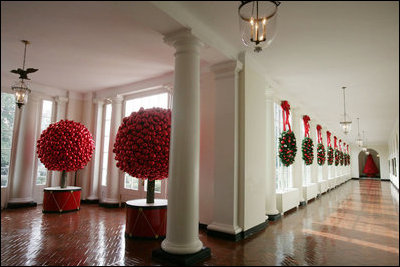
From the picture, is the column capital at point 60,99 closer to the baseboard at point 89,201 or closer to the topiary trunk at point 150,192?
the baseboard at point 89,201

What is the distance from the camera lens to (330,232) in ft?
19.5

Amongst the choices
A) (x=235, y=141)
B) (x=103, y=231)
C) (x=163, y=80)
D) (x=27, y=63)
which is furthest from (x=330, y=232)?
(x=27, y=63)

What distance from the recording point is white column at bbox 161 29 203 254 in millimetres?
4162

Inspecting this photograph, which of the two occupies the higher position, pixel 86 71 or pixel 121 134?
pixel 86 71

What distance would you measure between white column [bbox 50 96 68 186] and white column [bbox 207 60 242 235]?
6.26 m

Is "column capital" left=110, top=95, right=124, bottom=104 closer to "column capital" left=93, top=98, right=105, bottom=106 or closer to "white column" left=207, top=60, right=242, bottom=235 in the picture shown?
"column capital" left=93, top=98, right=105, bottom=106

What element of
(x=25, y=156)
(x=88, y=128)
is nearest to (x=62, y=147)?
(x=25, y=156)

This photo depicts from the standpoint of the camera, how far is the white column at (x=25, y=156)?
8234mm

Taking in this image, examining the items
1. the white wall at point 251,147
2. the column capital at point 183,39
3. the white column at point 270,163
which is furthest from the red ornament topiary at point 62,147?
the white column at point 270,163

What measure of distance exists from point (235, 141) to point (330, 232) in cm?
301

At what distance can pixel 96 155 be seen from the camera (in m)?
9.58

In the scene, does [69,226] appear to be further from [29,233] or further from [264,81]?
[264,81]

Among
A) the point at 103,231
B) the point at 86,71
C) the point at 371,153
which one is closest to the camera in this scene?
the point at 103,231

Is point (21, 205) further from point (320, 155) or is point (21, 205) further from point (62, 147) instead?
point (320, 155)
